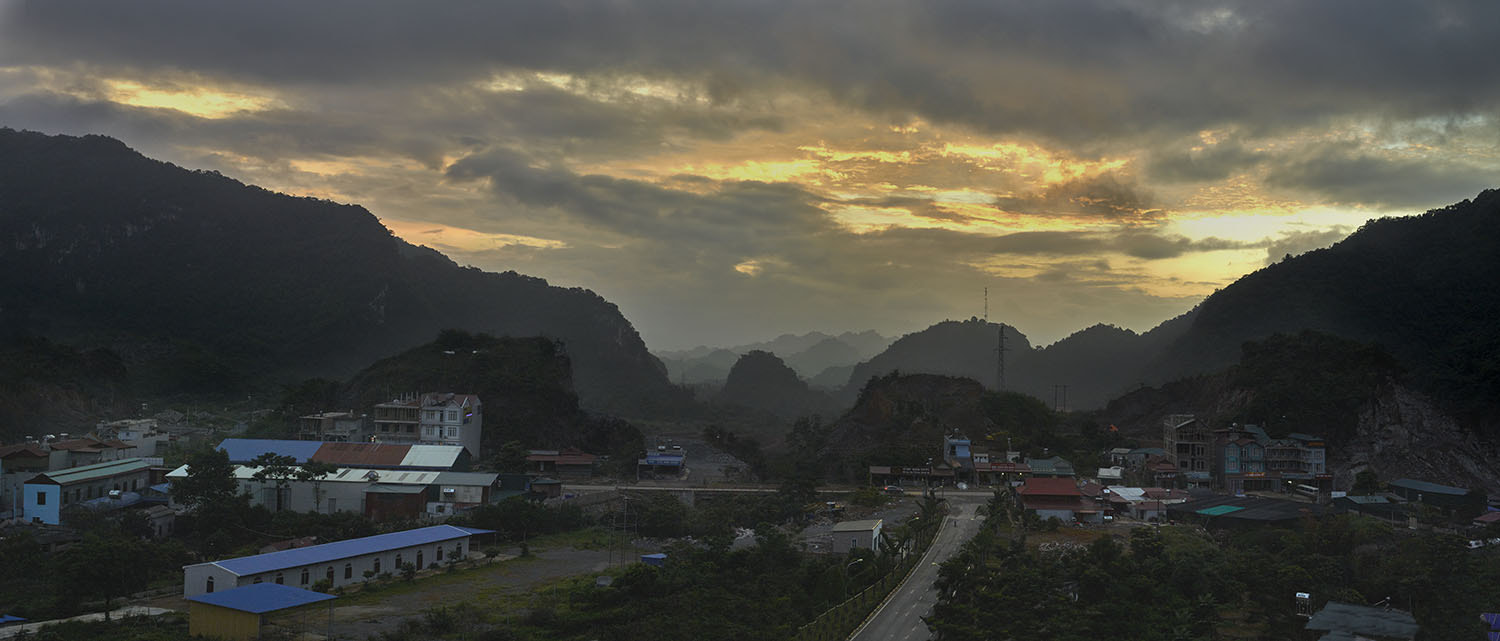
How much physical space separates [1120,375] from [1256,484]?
81.2 m

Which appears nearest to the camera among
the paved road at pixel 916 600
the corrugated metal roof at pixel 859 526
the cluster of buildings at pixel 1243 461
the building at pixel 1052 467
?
the paved road at pixel 916 600

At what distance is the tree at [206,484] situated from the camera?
33.8m

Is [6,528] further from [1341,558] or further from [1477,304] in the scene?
[1477,304]

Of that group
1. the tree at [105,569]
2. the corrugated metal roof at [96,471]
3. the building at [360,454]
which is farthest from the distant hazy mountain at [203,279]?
the tree at [105,569]

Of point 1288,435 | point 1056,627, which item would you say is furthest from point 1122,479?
point 1056,627

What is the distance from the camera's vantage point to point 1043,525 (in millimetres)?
33219

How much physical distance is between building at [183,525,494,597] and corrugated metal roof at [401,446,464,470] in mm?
9688

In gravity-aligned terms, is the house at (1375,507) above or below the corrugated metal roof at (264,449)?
below

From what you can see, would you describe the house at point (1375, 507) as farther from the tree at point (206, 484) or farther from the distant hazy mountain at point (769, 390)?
the distant hazy mountain at point (769, 390)

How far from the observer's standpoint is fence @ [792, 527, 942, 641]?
20.4 meters

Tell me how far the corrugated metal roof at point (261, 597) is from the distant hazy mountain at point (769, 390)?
108 meters

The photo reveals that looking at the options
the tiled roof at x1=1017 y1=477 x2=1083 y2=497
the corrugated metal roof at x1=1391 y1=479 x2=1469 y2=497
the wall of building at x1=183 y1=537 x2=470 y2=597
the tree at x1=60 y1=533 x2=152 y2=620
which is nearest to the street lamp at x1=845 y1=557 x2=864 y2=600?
the tiled roof at x1=1017 y1=477 x2=1083 y2=497

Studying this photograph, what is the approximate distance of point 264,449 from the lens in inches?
1631

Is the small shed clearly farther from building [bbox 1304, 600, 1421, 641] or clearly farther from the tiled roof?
the tiled roof
